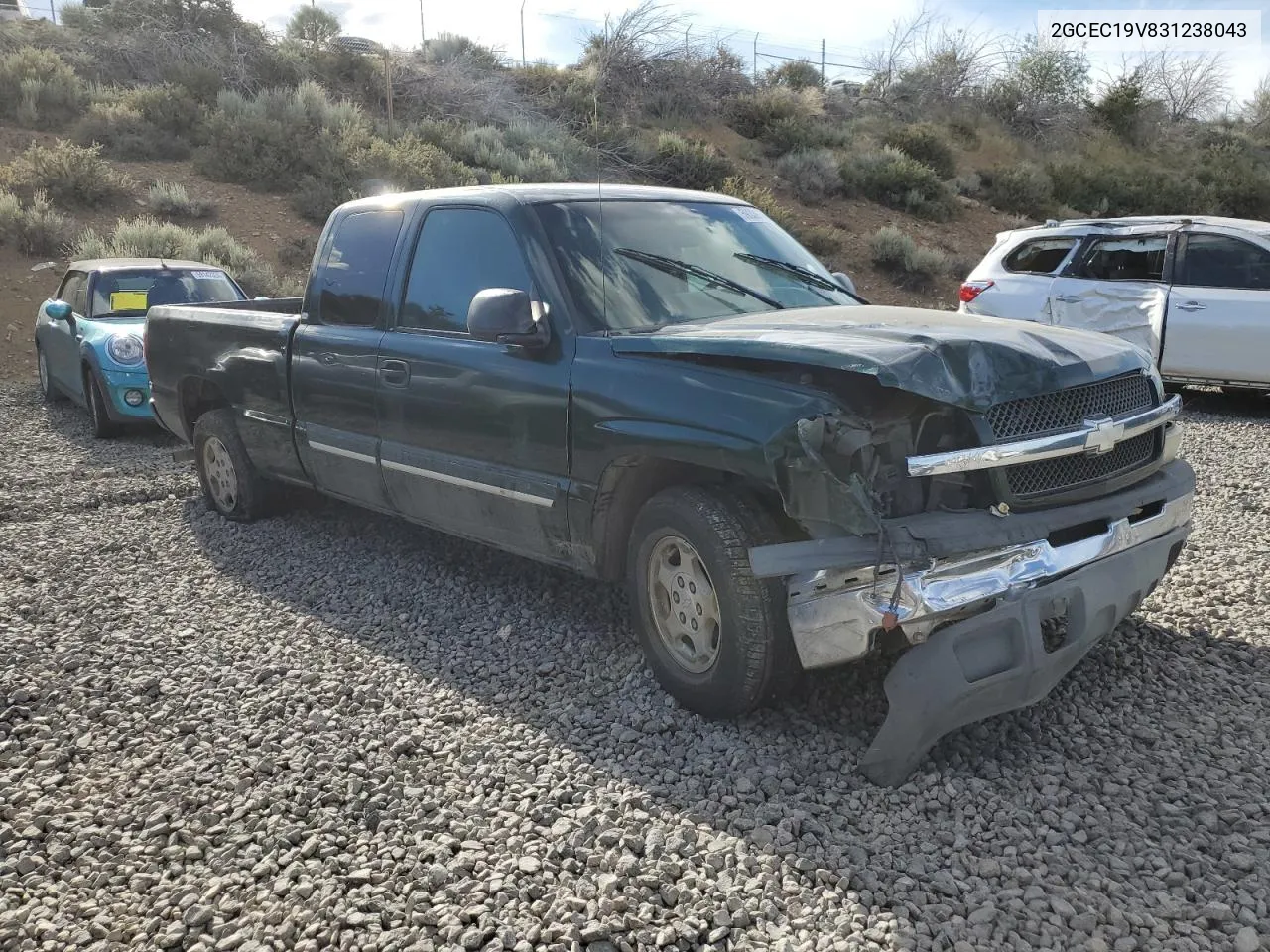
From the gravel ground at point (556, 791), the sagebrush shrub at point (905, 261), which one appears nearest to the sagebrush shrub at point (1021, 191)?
the sagebrush shrub at point (905, 261)

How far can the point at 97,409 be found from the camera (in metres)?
9.41

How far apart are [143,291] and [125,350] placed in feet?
3.48

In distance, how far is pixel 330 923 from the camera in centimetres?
274

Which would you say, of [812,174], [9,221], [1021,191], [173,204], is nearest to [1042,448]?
[9,221]

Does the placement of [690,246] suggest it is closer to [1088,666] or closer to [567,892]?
[1088,666]

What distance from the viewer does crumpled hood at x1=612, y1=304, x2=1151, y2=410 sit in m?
3.15

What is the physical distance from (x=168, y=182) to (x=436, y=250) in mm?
16908

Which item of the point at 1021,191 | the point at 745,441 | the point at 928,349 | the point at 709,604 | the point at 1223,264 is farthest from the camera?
the point at 1021,191

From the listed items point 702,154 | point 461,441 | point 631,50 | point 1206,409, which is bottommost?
point 1206,409

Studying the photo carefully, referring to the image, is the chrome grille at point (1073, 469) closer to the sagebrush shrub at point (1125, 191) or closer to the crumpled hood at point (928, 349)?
the crumpled hood at point (928, 349)

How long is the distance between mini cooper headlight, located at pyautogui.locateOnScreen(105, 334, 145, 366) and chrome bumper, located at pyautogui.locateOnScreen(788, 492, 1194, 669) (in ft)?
25.4

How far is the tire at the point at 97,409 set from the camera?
367 inches

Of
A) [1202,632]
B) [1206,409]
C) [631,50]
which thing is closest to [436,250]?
[1202,632]

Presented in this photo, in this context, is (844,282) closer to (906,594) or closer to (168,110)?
(906,594)
